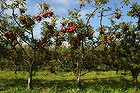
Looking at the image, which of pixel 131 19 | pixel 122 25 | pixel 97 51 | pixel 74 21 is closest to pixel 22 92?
pixel 74 21

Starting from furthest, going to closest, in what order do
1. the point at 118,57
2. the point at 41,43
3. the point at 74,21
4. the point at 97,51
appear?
the point at 118,57, the point at 97,51, the point at 41,43, the point at 74,21

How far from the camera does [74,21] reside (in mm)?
17891

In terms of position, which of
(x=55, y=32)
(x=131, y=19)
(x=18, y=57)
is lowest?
(x=18, y=57)

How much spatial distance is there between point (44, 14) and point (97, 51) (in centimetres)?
649

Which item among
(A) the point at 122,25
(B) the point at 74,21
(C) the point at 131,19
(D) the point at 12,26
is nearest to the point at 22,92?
(B) the point at 74,21

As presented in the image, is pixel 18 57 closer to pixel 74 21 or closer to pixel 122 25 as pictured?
pixel 74 21

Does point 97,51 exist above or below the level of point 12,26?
below

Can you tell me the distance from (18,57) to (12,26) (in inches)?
130

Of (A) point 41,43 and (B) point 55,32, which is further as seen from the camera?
(A) point 41,43

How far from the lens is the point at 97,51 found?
2275 centimetres

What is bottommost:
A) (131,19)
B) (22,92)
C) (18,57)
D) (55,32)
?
(22,92)

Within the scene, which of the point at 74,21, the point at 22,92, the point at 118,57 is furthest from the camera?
the point at 118,57

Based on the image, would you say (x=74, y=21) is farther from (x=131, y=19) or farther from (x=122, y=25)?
(x=131, y=19)

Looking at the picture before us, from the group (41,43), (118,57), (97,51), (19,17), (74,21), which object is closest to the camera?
(74,21)
